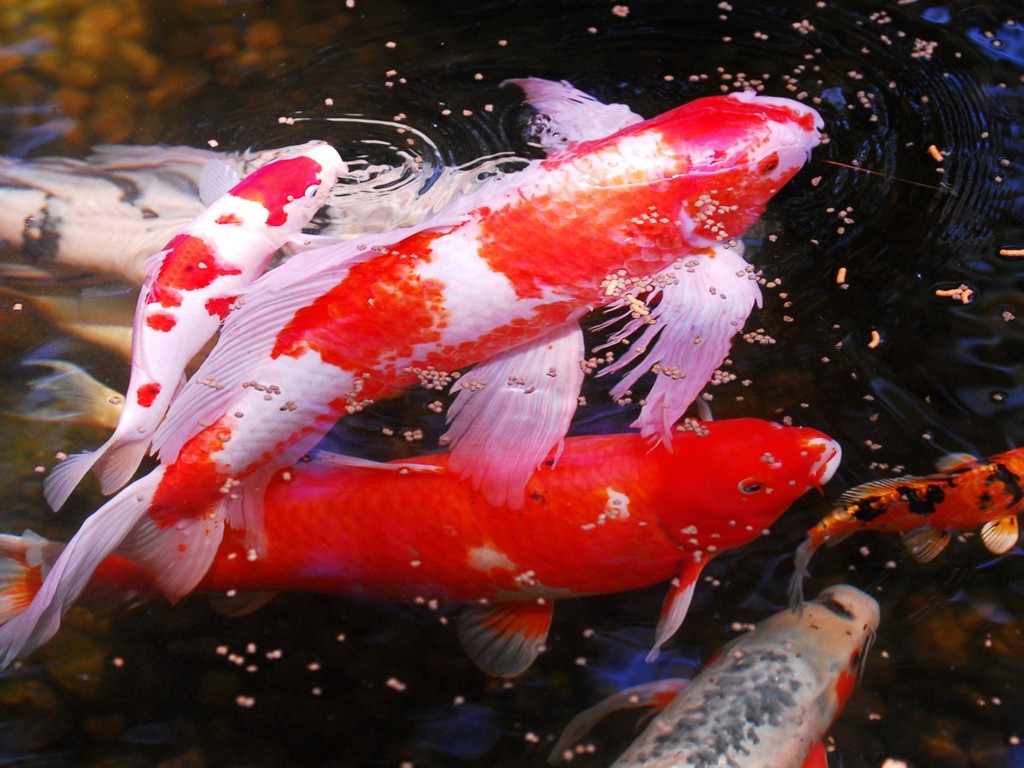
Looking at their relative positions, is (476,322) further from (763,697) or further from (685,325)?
(763,697)

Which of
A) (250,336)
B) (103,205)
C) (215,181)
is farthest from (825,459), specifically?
(103,205)

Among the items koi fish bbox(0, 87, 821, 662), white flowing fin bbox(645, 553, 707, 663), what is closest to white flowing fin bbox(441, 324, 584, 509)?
koi fish bbox(0, 87, 821, 662)

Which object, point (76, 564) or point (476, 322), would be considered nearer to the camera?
point (76, 564)

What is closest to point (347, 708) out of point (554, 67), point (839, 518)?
point (839, 518)

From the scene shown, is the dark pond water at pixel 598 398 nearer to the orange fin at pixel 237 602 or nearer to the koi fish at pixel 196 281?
the orange fin at pixel 237 602

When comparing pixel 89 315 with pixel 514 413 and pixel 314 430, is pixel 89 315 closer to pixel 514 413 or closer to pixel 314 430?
pixel 314 430

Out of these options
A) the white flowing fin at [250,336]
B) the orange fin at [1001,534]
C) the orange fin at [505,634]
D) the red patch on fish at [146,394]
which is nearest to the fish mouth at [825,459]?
the orange fin at [1001,534]
